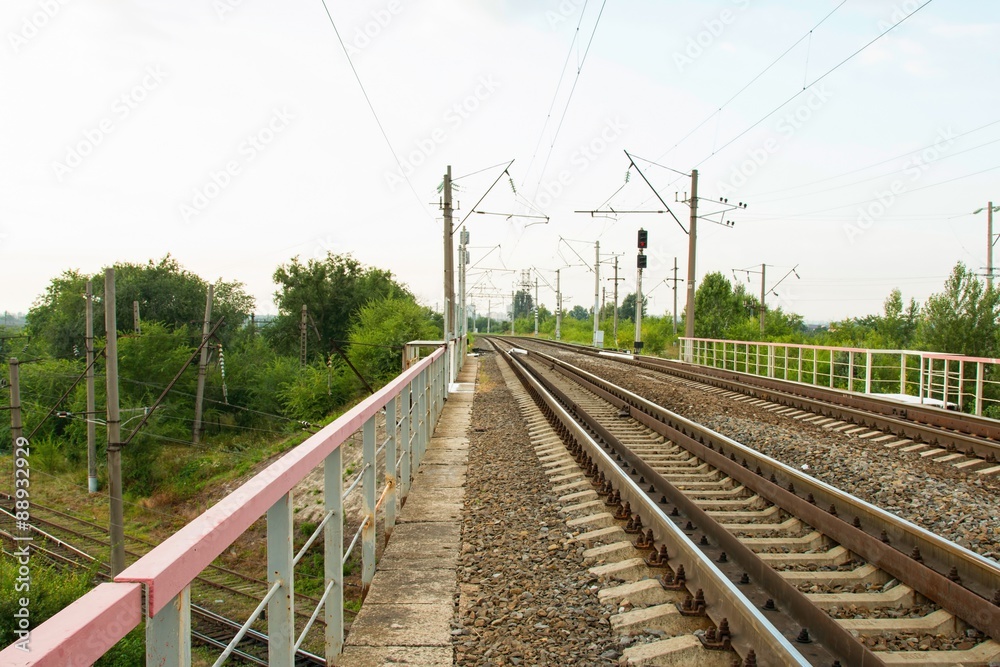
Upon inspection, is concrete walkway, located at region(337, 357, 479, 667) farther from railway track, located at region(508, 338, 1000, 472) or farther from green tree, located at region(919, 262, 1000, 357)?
green tree, located at region(919, 262, 1000, 357)

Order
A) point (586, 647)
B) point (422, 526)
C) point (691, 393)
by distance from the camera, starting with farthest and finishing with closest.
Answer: point (691, 393)
point (422, 526)
point (586, 647)

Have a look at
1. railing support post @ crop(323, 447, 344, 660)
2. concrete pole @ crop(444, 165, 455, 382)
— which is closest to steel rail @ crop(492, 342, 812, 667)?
railing support post @ crop(323, 447, 344, 660)

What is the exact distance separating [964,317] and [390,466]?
29.7m

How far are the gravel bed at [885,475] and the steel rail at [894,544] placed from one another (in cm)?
63

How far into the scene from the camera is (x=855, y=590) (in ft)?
13.0

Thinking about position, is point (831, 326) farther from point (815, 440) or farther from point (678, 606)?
point (678, 606)

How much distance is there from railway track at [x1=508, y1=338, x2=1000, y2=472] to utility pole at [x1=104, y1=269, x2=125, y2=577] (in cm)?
1223

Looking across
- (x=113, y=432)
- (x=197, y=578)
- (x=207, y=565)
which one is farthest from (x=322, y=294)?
(x=207, y=565)

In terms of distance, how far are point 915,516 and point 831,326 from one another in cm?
4391

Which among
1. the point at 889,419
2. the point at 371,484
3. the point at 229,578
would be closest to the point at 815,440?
the point at 889,419

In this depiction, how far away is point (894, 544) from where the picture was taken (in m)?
4.54

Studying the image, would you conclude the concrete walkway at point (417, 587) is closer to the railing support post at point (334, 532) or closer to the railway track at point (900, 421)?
the railing support post at point (334, 532)

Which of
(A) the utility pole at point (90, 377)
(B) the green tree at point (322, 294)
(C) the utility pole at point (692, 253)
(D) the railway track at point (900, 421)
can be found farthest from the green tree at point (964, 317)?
(B) the green tree at point (322, 294)

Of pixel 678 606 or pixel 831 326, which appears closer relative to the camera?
pixel 678 606
